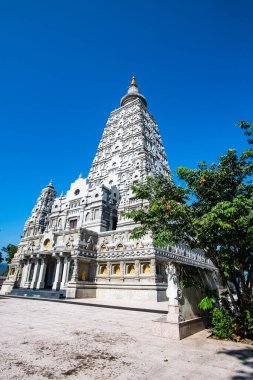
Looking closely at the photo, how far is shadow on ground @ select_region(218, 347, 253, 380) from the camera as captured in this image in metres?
5.52

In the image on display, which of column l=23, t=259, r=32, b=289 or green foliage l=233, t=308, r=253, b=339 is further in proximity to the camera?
column l=23, t=259, r=32, b=289

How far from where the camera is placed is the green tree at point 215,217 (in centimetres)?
941

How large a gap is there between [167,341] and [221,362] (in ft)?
7.77

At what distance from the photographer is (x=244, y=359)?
6.65 m

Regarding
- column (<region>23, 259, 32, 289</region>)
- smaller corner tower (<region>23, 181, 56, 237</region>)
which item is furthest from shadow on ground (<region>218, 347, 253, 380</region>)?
smaller corner tower (<region>23, 181, 56, 237</region>)

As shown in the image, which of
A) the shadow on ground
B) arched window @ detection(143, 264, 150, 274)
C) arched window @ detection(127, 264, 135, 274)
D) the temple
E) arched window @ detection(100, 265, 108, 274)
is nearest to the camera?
the shadow on ground

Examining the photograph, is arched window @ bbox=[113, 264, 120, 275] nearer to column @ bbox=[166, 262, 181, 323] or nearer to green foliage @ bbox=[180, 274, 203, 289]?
green foliage @ bbox=[180, 274, 203, 289]

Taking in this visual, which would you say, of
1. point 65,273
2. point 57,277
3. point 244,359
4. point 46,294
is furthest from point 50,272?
point 244,359

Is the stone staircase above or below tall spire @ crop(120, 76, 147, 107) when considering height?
below

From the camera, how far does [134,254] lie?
2867cm

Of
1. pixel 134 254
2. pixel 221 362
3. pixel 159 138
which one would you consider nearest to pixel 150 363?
pixel 221 362

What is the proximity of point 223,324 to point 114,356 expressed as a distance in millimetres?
4698

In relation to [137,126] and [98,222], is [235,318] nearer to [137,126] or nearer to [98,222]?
[98,222]

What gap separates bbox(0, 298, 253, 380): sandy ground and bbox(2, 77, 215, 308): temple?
3.28 m
